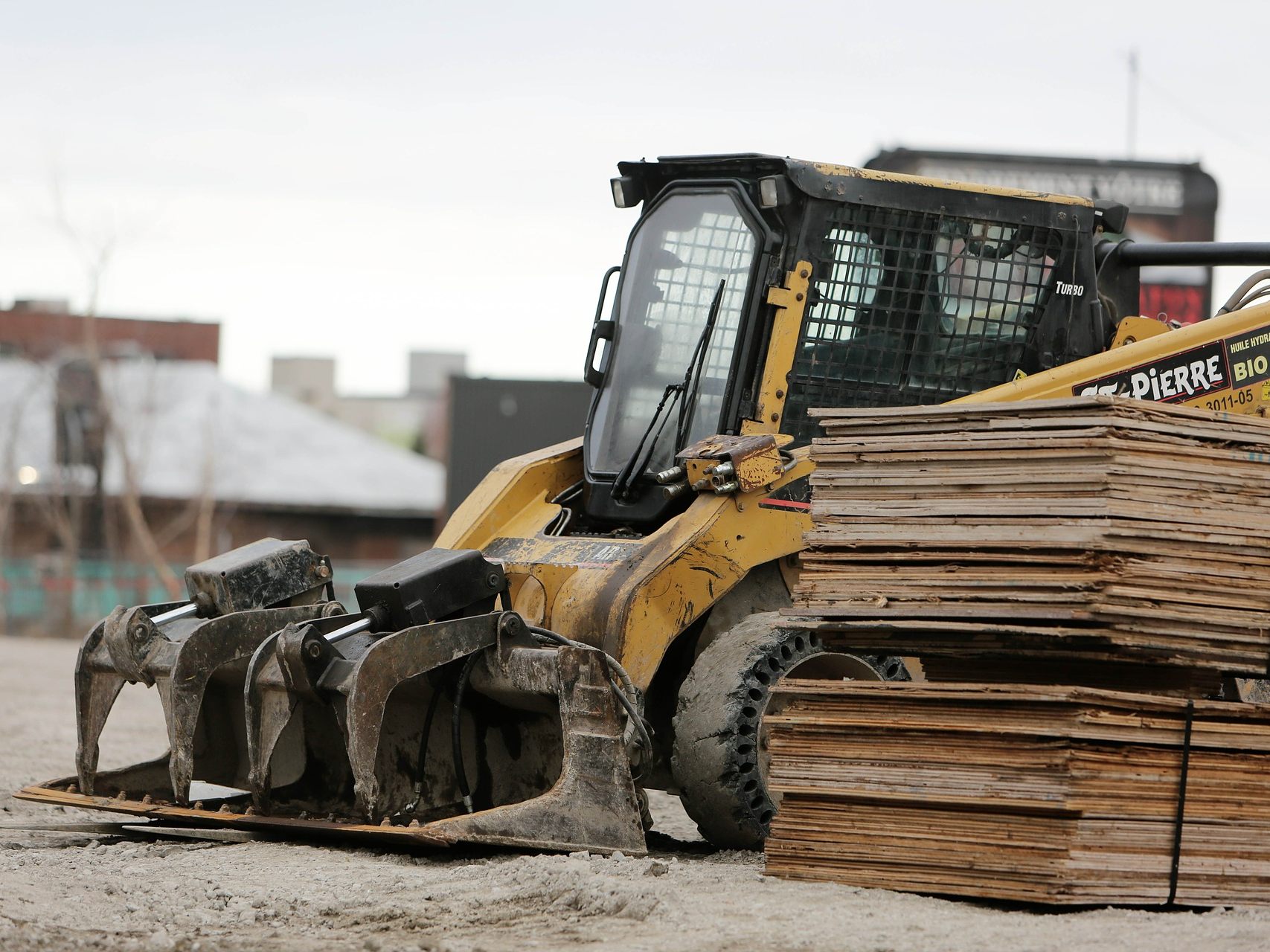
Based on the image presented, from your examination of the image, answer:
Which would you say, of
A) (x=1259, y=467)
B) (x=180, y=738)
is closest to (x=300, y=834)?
(x=180, y=738)

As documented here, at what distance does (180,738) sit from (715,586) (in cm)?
213

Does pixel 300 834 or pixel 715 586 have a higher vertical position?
pixel 715 586

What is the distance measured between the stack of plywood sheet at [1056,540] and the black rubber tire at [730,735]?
62 centimetres

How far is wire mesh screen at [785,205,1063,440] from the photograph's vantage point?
750 cm

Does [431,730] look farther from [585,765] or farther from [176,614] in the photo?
[176,614]

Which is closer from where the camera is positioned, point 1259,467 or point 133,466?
point 1259,467

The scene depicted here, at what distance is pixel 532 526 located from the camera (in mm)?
7758

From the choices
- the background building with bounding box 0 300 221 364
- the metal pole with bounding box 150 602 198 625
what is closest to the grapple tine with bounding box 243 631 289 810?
the metal pole with bounding box 150 602 198 625

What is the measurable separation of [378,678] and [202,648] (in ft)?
3.19

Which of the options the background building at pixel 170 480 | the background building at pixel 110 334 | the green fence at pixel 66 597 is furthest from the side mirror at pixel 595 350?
the background building at pixel 110 334

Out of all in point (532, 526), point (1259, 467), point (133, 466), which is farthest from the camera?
point (133, 466)

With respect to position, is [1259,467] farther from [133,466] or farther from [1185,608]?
[133,466]

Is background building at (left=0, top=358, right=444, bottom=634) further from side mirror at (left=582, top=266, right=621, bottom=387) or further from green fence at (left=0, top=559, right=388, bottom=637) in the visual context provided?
side mirror at (left=582, top=266, right=621, bottom=387)

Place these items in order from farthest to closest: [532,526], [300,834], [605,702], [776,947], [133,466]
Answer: [133,466] < [532,526] < [300,834] < [605,702] < [776,947]
